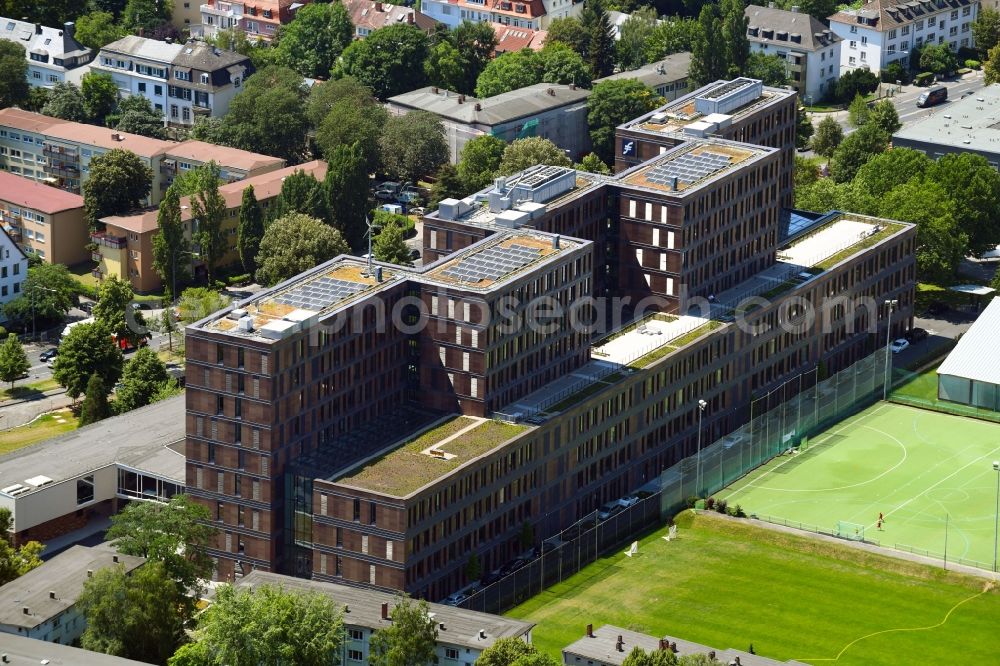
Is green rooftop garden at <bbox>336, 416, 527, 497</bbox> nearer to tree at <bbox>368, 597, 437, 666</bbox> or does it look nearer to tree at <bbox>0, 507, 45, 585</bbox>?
tree at <bbox>368, 597, 437, 666</bbox>

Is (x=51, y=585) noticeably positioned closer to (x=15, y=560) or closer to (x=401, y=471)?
(x=15, y=560)

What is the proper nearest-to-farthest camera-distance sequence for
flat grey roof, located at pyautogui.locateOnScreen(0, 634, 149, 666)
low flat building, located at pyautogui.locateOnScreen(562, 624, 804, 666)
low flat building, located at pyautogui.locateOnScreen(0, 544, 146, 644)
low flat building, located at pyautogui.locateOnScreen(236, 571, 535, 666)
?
flat grey roof, located at pyautogui.locateOnScreen(0, 634, 149, 666)
low flat building, located at pyautogui.locateOnScreen(562, 624, 804, 666)
low flat building, located at pyautogui.locateOnScreen(236, 571, 535, 666)
low flat building, located at pyautogui.locateOnScreen(0, 544, 146, 644)

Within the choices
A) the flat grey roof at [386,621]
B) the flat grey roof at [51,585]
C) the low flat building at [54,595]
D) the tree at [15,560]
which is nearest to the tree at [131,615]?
the low flat building at [54,595]

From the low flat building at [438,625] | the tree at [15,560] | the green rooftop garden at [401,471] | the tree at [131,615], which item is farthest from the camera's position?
the green rooftop garden at [401,471]

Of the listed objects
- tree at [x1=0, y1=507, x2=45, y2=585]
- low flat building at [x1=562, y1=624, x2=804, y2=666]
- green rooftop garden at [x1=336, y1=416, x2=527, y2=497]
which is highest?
green rooftop garden at [x1=336, y1=416, x2=527, y2=497]

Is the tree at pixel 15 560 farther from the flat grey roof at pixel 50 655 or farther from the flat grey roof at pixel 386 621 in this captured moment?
the flat grey roof at pixel 386 621

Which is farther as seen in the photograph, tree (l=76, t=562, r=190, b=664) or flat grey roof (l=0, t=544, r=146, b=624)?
flat grey roof (l=0, t=544, r=146, b=624)

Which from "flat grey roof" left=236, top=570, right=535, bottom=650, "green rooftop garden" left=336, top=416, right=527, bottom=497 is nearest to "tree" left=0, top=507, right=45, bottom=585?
"flat grey roof" left=236, top=570, right=535, bottom=650
